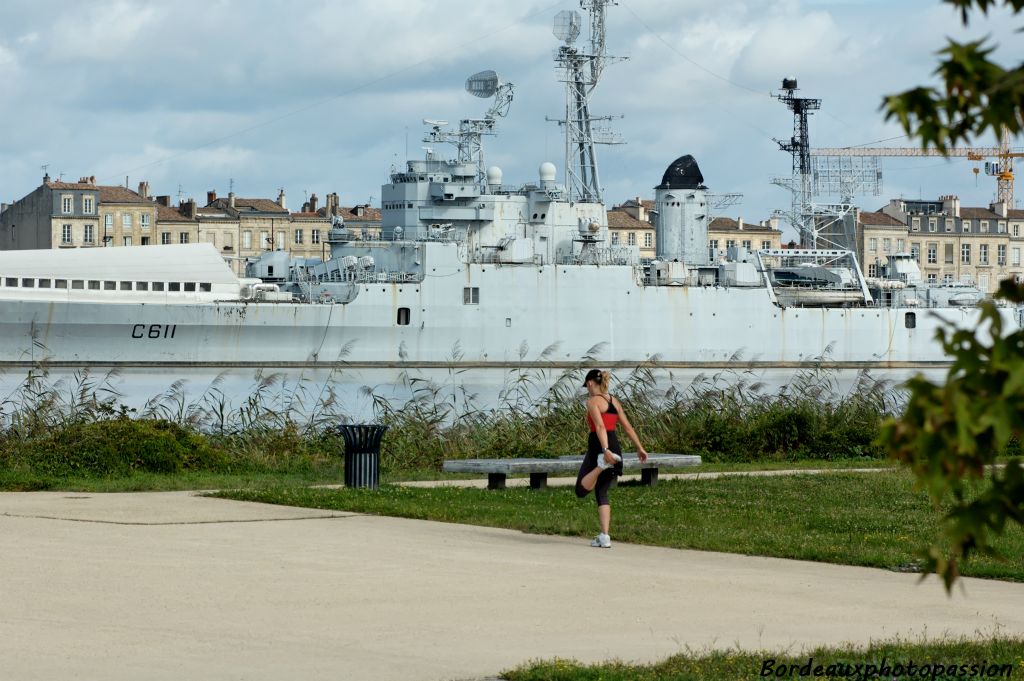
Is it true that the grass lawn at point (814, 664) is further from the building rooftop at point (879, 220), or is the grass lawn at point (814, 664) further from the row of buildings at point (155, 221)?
the building rooftop at point (879, 220)

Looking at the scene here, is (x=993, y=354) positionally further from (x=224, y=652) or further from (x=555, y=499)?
(x=555, y=499)

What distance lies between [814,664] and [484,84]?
49.4 m

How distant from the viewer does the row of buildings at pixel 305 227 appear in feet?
268

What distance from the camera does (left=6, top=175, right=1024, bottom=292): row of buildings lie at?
8162 cm

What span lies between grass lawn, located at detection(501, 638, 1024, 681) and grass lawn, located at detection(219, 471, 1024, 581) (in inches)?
104

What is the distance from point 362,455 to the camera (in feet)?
42.2

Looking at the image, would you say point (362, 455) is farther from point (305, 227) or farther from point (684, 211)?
point (305, 227)

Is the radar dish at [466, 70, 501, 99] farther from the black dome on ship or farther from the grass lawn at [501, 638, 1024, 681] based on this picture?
the grass lawn at [501, 638, 1024, 681]

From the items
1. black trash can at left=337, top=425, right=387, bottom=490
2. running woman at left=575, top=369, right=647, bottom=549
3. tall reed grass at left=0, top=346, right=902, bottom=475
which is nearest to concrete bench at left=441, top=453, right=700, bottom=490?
black trash can at left=337, top=425, right=387, bottom=490

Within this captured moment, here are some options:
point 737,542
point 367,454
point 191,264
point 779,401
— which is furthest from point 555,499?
point 191,264

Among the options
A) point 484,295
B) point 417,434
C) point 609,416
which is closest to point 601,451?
point 609,416

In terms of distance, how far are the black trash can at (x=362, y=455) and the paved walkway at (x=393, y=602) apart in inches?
99.6

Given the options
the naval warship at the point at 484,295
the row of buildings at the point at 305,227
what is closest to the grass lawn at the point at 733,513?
the naval warship at the point at 484,295

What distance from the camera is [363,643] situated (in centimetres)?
626
